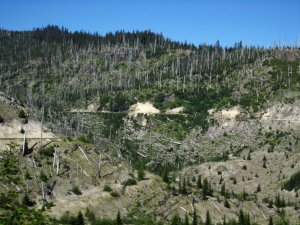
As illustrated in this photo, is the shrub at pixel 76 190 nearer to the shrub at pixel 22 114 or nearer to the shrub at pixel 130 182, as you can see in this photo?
the shrub at pixel 130 182

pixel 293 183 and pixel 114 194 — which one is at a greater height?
pixel 114 194

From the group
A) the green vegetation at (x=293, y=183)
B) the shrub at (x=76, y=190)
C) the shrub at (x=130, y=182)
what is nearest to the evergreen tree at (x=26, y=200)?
the shrub at (x=76, y=190)

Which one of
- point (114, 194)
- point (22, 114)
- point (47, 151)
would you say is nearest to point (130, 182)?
point (114, 194)

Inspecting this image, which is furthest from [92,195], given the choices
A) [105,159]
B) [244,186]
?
[244,186]

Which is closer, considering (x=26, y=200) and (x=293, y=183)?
(x=26, y=200)

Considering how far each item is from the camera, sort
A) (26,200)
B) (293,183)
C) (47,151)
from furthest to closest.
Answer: (293,183)
(47,151)
(26,200)

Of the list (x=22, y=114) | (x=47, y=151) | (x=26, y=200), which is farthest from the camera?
(x=22, y=114)

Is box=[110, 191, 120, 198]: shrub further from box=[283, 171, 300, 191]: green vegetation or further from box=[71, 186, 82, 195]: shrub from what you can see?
box=[283, 171, 300, 191]: green vegetation

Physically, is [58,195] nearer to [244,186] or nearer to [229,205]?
[229,205]

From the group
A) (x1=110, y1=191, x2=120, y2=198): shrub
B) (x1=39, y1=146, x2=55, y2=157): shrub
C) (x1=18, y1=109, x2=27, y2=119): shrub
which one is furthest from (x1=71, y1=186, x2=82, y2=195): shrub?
(x1=18, y1=109, x2=27, y2=119): shrub

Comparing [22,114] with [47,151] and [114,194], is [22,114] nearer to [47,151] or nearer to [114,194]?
[47,151]

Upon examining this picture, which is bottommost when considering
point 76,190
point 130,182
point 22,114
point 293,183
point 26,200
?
point 293,183

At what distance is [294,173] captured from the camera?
16288cm

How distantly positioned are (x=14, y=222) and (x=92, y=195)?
85.4 meters
